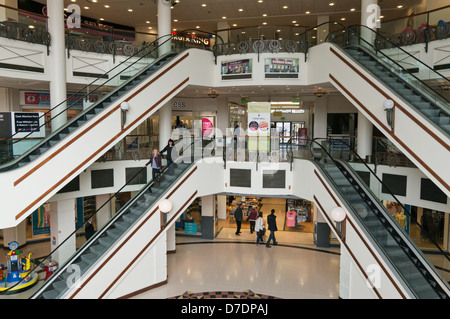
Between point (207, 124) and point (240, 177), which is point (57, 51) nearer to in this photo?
point (240, 177)

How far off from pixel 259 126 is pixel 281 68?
7.99 ft

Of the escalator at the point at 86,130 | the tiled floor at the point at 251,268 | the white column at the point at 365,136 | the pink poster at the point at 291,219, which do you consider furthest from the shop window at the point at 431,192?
the escalator at the point at 86,130

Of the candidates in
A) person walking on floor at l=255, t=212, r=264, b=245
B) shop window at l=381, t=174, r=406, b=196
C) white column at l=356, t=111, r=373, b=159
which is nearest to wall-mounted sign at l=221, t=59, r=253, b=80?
white column at l=356, t=111, r=373, b=159

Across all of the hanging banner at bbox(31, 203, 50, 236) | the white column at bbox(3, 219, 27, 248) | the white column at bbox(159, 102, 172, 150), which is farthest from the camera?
the hanging banner at bbox(31, 203, 50, 236)

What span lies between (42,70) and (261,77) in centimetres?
776

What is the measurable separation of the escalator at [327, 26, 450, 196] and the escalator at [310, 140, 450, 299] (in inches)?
56.3

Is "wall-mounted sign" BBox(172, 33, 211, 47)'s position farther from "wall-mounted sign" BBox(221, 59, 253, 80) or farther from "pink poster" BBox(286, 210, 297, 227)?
"pink poster" BBox(286, 210, 297, 227)

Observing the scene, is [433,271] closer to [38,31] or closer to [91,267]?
[91,267]

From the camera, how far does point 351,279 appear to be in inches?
374

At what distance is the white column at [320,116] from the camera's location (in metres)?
18.4

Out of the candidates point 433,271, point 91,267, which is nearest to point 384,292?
point 433,271

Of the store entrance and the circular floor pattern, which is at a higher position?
the store entrance

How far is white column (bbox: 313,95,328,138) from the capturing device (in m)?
18.4

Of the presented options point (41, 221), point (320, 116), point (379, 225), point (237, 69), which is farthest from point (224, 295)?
point (320, 116)
